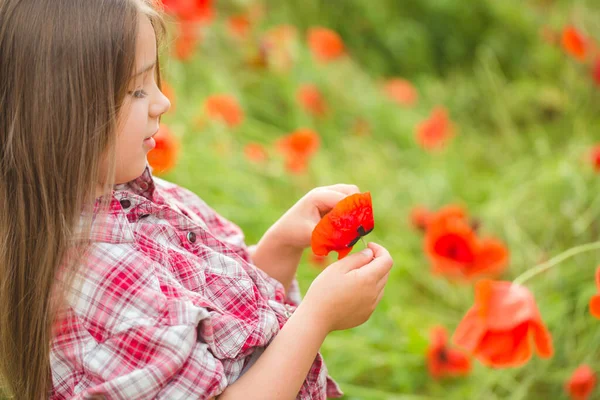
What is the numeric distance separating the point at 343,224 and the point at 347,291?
3.6 inches

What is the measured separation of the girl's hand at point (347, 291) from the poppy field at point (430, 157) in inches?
→ 2.0

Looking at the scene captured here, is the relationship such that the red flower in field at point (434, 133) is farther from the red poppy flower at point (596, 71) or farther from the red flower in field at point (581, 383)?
the red flower in field at point (581, 383)

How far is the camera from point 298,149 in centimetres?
165

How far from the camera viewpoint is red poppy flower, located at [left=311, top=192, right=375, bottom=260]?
2.58ft

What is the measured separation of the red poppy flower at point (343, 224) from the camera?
2.58 feet

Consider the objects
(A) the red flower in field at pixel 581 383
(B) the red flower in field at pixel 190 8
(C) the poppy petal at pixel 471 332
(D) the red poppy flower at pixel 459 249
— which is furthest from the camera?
(B) the red flower in field at pixel 190 8

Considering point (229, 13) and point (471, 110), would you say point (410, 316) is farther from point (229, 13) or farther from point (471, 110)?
point (229, 13)

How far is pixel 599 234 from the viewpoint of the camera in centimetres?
154

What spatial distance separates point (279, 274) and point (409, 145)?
1394 mm

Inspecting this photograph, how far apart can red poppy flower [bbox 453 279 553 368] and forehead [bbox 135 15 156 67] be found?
0.52 meters

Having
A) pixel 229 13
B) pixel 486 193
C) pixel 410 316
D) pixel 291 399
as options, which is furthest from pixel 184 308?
pixel 229 13

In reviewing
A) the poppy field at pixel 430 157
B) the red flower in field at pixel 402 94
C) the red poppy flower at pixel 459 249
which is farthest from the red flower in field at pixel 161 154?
the red flower in field at pixel 402 94

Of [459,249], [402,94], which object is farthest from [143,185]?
[402,94]

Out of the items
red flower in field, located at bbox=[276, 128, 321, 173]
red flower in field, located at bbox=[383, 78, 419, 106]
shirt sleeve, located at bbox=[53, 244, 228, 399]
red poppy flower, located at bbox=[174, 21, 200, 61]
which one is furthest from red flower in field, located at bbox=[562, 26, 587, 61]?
shirt sleeve, located at bbox=[53, 244, 228, 399]
